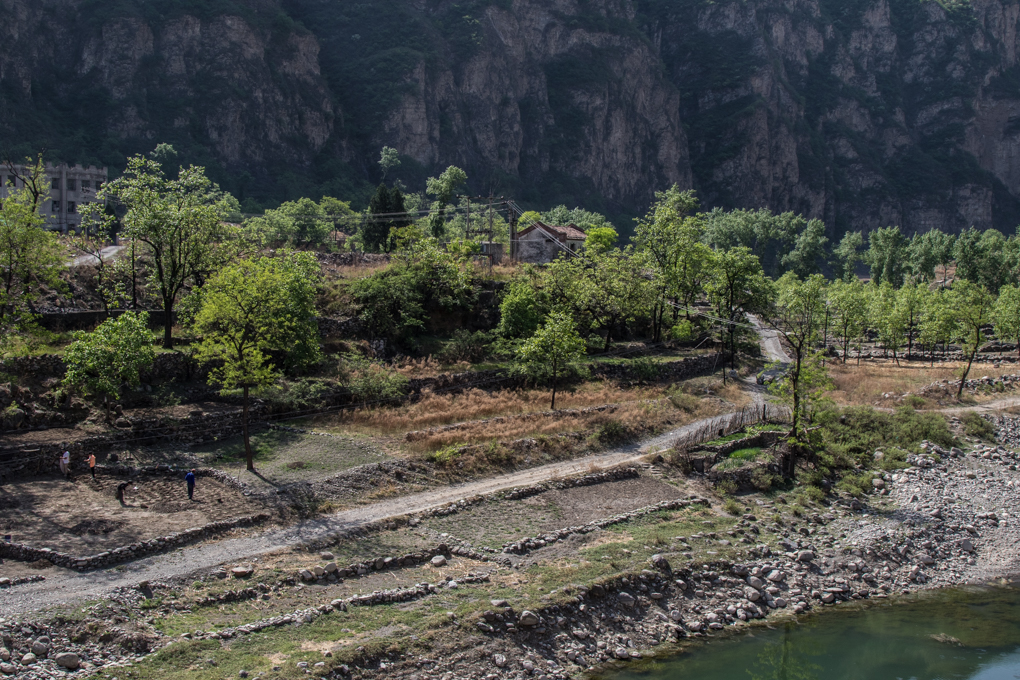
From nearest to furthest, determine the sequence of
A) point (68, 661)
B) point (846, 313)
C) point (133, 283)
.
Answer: point (68, 661), point (133, 283), point (846, 313)

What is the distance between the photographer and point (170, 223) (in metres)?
39.1

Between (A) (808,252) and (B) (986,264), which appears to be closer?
(B) (986,264)

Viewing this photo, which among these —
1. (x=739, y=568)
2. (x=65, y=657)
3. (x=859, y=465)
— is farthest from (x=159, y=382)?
(x=859, y=465)

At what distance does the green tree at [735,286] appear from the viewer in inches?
2336

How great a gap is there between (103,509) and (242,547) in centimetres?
596

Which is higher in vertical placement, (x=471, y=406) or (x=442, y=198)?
(x=442, y=198)

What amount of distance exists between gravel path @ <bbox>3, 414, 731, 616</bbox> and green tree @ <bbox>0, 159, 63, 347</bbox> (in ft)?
48.9

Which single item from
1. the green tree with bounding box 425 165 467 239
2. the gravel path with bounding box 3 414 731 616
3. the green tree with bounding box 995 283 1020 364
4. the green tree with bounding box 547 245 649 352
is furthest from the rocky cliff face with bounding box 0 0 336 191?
the green tree with bounding box 995 283 1020 364

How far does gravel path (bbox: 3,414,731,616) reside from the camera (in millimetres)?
20702

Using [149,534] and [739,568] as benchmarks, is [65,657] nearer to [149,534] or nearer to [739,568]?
[149,534]

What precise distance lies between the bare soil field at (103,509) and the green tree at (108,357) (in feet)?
14.5

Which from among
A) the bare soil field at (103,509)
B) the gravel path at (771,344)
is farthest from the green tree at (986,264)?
the bare soil field at (103,509)

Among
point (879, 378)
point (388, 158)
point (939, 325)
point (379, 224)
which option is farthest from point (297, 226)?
point (388, 158)

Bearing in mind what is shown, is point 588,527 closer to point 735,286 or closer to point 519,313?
point 519,313
